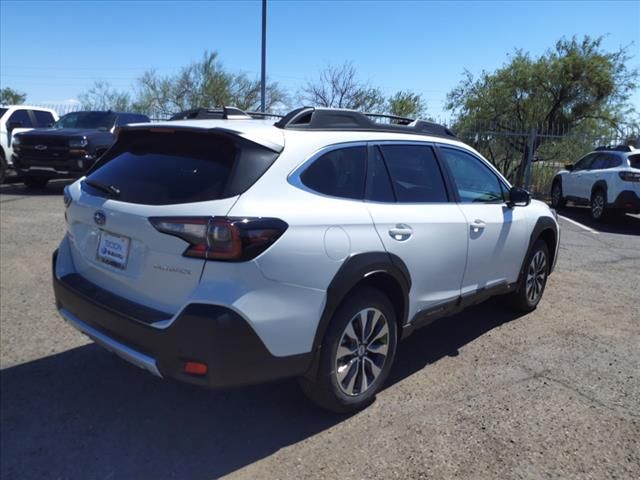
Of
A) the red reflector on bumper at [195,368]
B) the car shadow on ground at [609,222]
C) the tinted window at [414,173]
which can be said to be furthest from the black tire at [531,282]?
the car shadow on ground at [609,222]

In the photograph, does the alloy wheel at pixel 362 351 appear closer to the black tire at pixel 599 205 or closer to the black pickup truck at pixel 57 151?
the black pickup truck at pixel 57 151

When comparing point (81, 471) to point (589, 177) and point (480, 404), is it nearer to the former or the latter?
point (480, 404)

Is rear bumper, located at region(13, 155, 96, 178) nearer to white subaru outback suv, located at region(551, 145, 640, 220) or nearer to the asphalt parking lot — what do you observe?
the asphalt parking lot

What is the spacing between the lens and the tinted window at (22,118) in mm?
13766

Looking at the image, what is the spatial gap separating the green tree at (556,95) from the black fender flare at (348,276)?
64.8 ft

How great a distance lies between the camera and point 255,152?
2.88 m

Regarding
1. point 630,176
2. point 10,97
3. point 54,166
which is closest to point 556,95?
point 630,176

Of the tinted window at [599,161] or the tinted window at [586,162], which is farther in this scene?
the tinted window at [586,162]

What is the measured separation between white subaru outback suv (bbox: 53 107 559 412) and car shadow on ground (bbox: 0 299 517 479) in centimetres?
44

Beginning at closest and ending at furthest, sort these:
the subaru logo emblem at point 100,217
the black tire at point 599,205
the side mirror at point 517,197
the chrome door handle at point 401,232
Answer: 1. the subaru logo emblem at point 100,217
2. the chrome door handle at point 401,232
3. the side mirror at point 517,197
4. the black tire at point 599,205

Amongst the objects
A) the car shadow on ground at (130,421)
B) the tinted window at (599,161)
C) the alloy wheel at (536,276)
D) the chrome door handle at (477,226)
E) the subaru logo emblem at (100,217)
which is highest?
the tinted window at (599,161)

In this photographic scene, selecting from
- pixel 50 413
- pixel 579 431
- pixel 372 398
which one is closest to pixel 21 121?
pixel 50 413

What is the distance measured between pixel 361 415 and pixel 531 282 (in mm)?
2780

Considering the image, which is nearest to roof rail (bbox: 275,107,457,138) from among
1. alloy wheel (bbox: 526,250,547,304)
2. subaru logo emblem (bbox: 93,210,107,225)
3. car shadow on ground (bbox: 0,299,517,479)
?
subaru logo emblem (bbox: 93,210,107,225)
